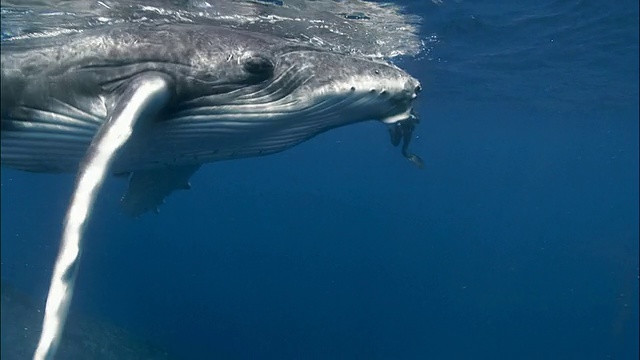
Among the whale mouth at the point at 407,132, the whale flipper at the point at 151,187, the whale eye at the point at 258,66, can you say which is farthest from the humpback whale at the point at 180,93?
the whale flipper at the point at 151,187

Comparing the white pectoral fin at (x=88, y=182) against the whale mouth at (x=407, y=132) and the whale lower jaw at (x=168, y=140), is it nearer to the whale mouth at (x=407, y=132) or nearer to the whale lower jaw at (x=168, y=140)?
the whale lower jaw at (x=168, y=140)

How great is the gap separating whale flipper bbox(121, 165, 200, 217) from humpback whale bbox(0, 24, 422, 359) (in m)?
2.71

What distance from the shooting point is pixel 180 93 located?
247 inches

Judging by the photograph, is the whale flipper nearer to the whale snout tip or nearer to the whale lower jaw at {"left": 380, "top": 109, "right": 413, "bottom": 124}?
the whale lower jaw at {"left": 380, "top": 109, "right": 413, "bottom": 124}

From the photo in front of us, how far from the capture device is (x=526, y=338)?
32594 mm

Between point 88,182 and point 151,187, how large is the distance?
225 inches

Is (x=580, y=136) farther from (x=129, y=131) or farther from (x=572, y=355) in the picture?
(x=129, y=131)

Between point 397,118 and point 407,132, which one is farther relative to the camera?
point 407,132

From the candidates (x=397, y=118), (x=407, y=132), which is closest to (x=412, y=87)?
(x=397, y=118)

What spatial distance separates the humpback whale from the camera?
247 inches

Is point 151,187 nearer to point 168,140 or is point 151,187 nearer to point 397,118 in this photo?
point 168,140

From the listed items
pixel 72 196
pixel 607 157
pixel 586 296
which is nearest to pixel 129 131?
pixel 72 196

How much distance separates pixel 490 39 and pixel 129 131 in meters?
19.8

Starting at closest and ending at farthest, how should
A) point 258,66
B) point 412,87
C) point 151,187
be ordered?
point 258,66 → point 412,87 → point 151,187
